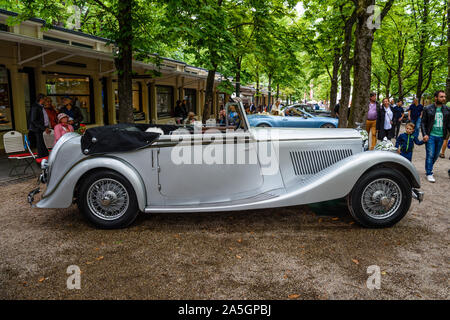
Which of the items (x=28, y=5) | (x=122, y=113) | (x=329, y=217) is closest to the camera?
(x=329, y=217)

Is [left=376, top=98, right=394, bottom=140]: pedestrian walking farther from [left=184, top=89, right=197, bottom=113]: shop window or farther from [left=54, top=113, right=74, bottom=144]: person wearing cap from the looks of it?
[left=184, top=89, right=197, bottom=113]: shop window

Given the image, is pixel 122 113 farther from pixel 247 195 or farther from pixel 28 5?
pixel 247 195

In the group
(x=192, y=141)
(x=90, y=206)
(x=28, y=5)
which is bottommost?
(x=90, y=206)

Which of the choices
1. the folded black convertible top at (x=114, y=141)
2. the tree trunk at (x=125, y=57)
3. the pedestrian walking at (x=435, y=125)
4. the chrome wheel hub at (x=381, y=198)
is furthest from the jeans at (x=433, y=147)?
the tree trunk at (x=125, y=57)

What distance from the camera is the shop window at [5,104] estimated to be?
33.6 ft

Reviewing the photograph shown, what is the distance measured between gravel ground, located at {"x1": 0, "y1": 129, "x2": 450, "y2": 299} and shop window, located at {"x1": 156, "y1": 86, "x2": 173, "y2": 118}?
15411 millimetres

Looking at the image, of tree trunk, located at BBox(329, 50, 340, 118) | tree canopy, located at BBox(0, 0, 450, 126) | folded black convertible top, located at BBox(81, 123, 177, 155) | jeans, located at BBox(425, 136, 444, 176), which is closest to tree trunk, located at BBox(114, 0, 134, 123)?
tree canopy, located at BBox(0, 0, 450, 126)

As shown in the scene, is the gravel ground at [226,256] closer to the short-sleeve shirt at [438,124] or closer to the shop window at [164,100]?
the short-sleeve shirt at [438,124]

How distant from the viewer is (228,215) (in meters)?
5.08

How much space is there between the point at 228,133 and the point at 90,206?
213 centimetres

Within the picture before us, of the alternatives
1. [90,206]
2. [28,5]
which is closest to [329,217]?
[90,206]

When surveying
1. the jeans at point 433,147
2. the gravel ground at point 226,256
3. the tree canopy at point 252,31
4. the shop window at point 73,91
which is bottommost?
the gravel ground at point 226,256

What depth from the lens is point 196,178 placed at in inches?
171

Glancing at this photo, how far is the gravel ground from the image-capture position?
9.81ft
